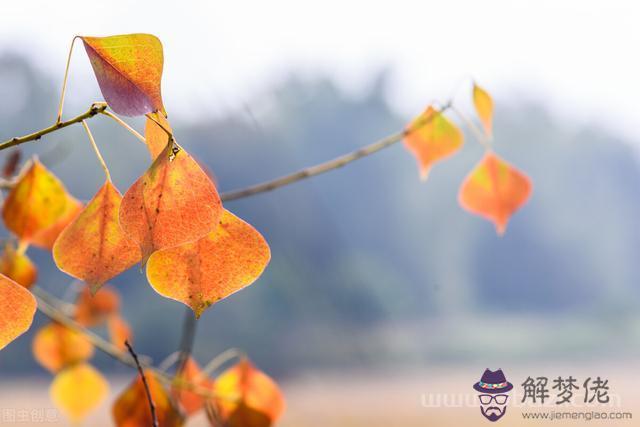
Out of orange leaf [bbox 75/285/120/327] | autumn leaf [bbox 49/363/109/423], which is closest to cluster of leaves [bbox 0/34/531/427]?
autumn leaf [bbox 49/363/109/423]

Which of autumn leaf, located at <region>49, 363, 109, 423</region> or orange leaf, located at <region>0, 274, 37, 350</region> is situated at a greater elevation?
autumn leaf, located at <region>49, 363, 109, 423</region>

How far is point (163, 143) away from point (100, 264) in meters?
0.07

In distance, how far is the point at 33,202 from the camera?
0.37m

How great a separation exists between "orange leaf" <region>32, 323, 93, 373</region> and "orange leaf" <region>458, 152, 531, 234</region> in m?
0.41

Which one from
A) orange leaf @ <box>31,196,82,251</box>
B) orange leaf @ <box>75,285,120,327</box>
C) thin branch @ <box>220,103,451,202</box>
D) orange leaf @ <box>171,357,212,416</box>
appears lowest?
orange leaf @ <box>171,357,212,416</box>

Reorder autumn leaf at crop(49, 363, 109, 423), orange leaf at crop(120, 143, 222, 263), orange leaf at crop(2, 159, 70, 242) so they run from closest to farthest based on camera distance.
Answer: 1. orange leaf at crop(120, 143, 222, 263)
2. orange leaf at crop(2, 159, 70, 242)
3. autumn leaf at crop(49, 363, 109, 423)

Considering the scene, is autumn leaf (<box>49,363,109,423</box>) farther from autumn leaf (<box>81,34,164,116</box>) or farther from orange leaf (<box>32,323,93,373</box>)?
autumn leaf (<box>81,34,164,116</box>)

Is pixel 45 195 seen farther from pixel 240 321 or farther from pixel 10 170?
pixel 240 321

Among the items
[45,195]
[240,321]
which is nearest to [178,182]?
[45,195]

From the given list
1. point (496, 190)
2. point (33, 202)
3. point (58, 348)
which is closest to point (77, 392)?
point (58, 348)

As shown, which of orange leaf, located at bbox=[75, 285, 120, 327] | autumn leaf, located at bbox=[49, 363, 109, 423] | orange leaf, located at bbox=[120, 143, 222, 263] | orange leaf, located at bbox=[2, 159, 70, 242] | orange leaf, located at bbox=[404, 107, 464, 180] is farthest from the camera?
orange leaf, located at bbox=[75, 285, 120, 327]

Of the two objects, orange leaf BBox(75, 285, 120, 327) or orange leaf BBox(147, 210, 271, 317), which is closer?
orange leaf BBox(147, 210, 271, 317)

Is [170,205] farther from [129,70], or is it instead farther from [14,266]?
[14,266]

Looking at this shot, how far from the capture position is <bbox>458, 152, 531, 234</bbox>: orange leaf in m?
0.45
